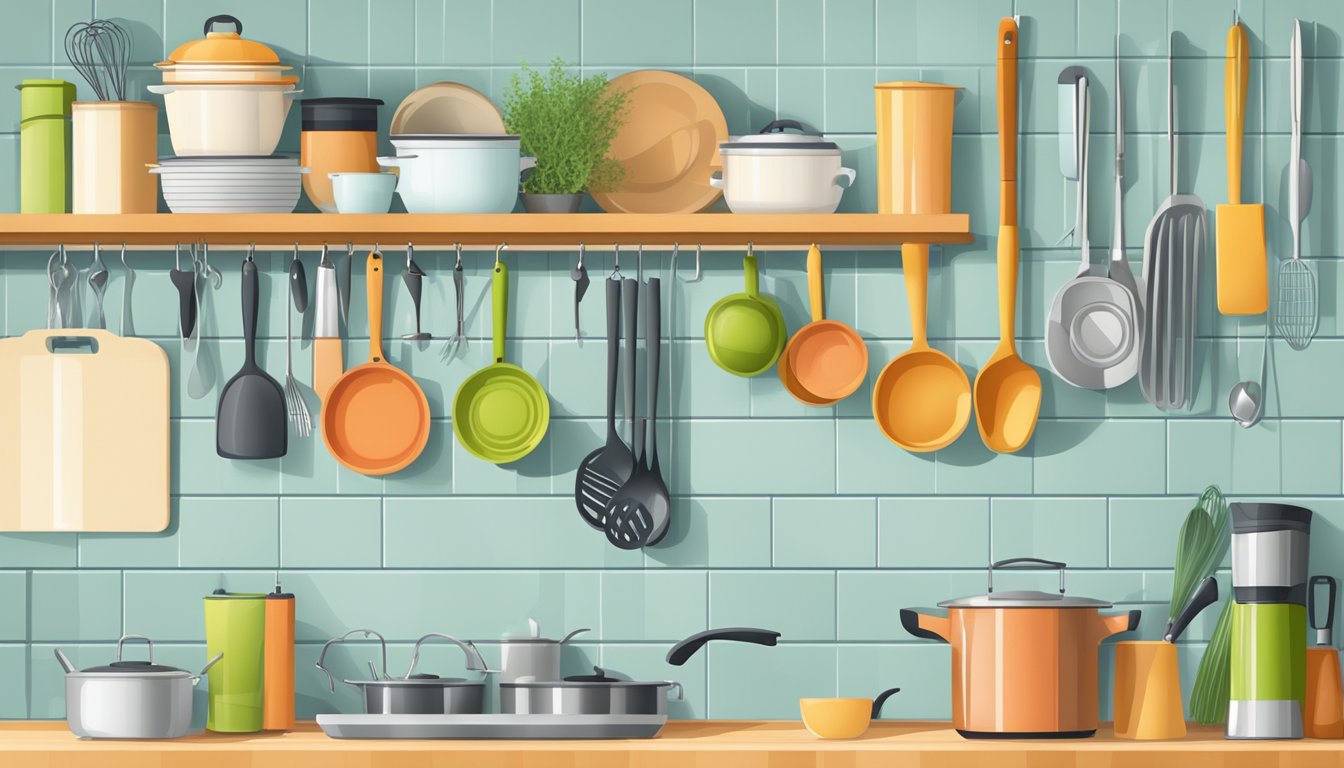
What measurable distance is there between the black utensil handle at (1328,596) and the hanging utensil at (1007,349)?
495mm

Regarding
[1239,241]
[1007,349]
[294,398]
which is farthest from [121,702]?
[1239,241]

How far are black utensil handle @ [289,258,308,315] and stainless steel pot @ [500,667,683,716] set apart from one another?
0.71 metres

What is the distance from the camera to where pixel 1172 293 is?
270cm

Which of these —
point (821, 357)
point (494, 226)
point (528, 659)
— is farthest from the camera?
point (821, 357)

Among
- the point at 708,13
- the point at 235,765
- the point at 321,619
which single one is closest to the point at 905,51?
the point at 708,13

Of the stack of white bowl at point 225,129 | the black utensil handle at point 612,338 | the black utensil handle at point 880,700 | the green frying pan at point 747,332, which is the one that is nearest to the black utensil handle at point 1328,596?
the black utensil handle at point 880,700

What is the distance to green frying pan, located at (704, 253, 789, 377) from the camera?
2676 mm

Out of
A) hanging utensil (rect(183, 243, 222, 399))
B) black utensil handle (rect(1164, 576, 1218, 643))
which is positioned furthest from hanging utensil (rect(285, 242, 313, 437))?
black utensil handle (rect(1164, 576, 1218, 643))

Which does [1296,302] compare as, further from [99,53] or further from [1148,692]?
[99,53]

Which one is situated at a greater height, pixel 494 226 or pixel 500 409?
pixel 494 226

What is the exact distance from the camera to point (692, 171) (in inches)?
107

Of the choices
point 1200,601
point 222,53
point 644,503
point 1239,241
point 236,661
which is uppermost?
point 222,53

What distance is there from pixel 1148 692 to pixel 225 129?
5.40 feet

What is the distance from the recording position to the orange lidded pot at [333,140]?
2.64 meters
